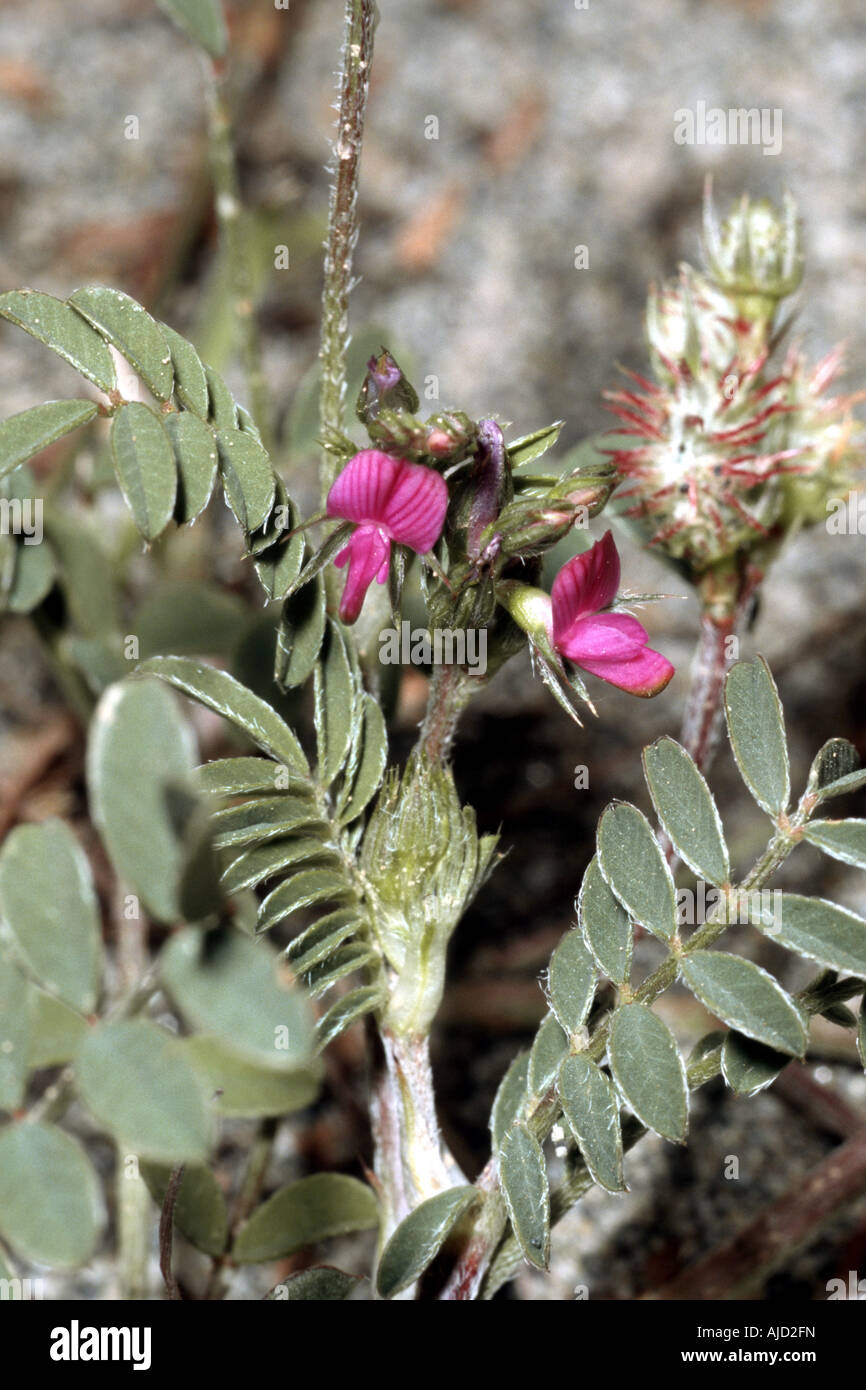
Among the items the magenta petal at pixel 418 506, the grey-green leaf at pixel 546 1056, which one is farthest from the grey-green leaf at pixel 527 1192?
the magenta petal at pixel 418 506

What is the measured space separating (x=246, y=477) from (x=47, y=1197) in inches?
22.7

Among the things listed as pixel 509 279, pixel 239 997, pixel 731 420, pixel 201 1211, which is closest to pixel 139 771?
pixel 239 997

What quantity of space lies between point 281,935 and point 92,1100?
1285 millimetres

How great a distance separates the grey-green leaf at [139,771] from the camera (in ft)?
2.23

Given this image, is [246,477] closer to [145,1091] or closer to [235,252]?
[145,1091]

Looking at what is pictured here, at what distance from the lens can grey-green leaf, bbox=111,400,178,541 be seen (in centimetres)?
95

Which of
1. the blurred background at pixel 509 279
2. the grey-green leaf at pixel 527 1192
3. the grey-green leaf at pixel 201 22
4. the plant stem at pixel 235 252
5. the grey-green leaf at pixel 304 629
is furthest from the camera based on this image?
the blurred background at pixel 509 279

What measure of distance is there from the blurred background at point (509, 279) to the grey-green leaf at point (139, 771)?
1128mm

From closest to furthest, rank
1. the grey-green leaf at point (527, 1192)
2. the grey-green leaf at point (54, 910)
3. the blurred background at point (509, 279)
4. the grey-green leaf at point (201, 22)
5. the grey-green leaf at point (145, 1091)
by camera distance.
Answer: the grey-green leaf at point (145, 1091) → the grey-green leaf at point (54, 910) → the grey-green leaf at point (527, 1192) → the grey-green leaf at point (201, 22) → the blurred background at point (509, 279)

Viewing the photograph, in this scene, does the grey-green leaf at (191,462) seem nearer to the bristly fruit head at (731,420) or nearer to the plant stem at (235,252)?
the bristly fruit head at (731,420)

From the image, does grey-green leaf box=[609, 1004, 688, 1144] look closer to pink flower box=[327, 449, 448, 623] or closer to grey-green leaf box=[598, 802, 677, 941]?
grey-green leaf box=[598, 802, 677, 941]

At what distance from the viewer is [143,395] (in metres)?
1.48

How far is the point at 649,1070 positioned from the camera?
99 centimetres

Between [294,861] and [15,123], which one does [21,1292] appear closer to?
[294,861]
